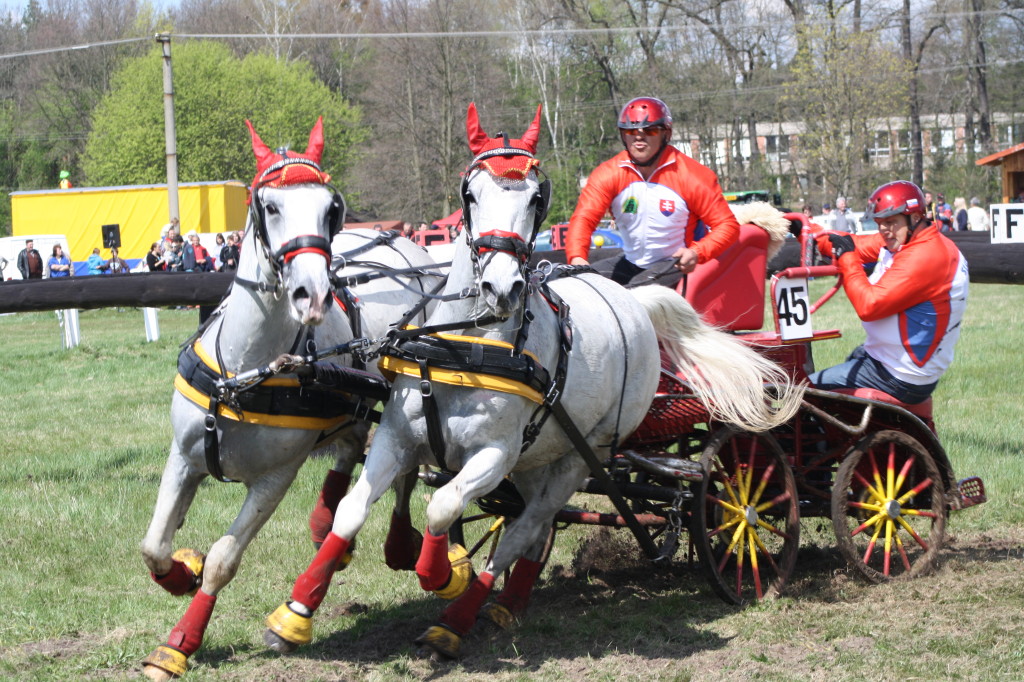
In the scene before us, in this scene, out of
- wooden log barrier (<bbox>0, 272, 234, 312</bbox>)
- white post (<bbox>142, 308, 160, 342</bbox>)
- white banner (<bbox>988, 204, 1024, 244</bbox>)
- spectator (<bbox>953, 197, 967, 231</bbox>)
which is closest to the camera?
white banner (<bbox>988, 204, 1024, 244</bbox>)

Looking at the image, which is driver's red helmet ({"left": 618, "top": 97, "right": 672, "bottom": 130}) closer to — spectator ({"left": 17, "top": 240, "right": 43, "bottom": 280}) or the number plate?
the number plate

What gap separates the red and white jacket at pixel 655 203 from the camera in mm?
5855

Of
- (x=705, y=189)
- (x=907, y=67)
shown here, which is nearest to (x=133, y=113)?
(x=907, y=67)

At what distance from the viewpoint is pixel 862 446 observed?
5668 mm

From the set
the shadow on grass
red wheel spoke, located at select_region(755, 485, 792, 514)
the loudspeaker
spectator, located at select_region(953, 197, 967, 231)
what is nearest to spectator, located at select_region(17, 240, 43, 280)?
the loudspeaker

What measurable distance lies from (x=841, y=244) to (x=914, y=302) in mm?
455

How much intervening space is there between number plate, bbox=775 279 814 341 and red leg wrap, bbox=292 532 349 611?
104 inches

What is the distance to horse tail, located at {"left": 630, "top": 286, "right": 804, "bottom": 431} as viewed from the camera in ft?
17.6

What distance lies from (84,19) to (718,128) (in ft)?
101

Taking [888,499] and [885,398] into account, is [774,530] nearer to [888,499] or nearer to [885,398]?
[888,499]

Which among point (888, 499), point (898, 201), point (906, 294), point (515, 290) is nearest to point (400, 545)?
point (515, 290)

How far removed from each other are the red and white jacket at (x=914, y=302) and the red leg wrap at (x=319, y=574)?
2858 mm

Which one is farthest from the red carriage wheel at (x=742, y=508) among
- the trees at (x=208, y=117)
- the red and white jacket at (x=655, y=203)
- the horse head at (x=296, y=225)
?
the trees at (x=208, y=117)

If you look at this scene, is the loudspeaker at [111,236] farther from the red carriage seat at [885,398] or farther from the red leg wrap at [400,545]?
the red carriage seat at [885,398]
